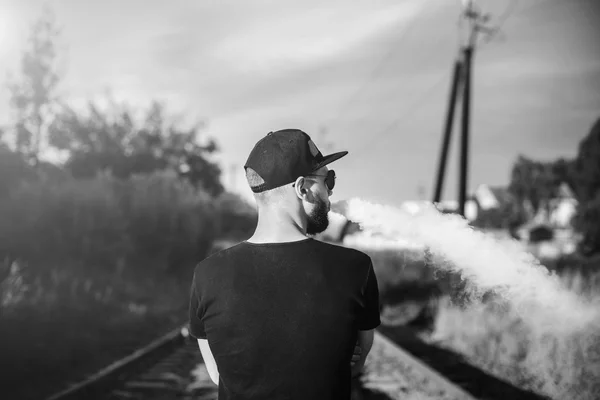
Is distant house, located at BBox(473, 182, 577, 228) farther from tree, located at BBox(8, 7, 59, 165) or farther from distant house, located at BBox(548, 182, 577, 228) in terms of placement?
tree, located at BBox(8, 7, 59, 165)

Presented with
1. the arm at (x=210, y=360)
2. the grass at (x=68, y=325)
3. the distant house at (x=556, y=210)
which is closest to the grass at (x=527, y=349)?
the arm at (x=210, y=360)

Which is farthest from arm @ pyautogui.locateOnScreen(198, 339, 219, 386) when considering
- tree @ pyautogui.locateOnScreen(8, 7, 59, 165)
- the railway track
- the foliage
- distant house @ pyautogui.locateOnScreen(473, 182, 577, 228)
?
distant house @ pyautogui.locateOnScreen(473, 182, 577, 228)

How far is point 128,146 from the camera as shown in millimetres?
47906

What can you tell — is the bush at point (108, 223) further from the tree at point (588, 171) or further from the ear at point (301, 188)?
the tree at point (588, 171)

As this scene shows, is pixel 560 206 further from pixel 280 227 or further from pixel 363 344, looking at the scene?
pixel 280 227

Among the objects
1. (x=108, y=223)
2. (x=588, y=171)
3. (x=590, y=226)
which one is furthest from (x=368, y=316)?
(x=588, y=171)

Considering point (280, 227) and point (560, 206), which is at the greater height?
point (280, 227)

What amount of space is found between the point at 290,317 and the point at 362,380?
6.62 meters

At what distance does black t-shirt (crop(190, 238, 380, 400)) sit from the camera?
6.30ft

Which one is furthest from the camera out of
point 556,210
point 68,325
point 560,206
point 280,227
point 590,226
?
point 560,206

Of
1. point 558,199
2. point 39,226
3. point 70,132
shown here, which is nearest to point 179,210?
point 39,226

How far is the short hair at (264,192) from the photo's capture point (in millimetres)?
2070

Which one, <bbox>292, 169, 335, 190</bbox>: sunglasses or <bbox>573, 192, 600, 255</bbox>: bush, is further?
<bbox>573, 192, 600, 255</bbox>: bush

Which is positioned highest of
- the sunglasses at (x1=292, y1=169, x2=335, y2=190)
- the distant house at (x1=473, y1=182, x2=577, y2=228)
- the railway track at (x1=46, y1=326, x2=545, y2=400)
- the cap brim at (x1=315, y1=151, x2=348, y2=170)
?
the cap brim at (x1=315, y1=151, x2=348, y2=170)
